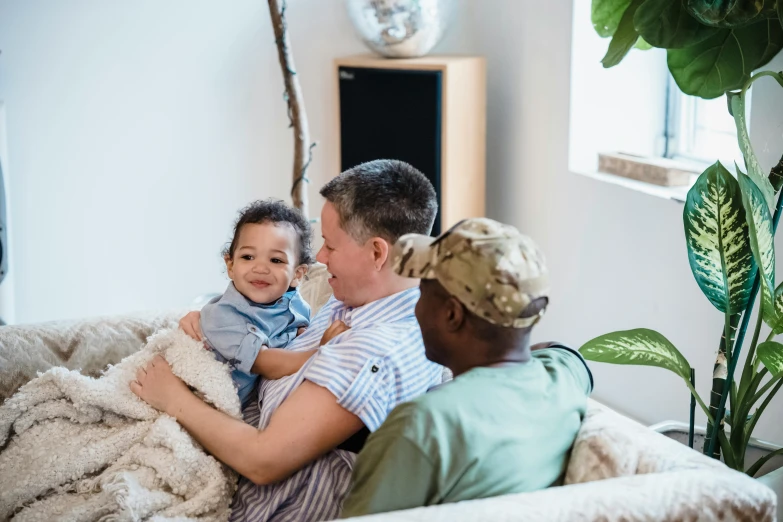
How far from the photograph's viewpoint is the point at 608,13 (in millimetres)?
2104

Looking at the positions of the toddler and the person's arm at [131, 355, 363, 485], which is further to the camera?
the toddler

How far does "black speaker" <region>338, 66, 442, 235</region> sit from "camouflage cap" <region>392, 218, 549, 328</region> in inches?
83.8

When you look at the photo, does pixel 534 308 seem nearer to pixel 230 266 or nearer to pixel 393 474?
pixel 393 474

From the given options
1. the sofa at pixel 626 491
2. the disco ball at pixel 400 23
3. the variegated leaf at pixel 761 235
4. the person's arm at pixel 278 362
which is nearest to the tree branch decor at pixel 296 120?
the disco ball at pixel 400 23

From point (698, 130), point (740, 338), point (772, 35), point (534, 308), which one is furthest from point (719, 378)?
point (698, 130)

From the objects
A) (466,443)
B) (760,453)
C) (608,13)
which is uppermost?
(608,13)

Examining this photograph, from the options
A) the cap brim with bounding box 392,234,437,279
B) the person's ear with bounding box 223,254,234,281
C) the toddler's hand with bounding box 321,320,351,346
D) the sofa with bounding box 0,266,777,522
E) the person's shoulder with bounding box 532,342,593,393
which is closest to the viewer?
the sofa with bounding box 0,266,777,522

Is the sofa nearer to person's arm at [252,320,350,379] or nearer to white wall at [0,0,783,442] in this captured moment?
person's arm at [252,320,350,379]

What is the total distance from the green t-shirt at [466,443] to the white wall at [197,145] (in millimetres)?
1743

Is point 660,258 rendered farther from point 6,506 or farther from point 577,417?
point 6,506

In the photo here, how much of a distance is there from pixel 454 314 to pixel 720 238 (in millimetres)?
731

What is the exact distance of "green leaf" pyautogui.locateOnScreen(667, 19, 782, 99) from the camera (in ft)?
6.33

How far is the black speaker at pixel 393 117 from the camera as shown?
11.1ft

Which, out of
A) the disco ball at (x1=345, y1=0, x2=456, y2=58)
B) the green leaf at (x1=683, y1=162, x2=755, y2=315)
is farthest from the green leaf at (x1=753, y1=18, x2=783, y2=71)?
the disco ball at (x1=345, y1=0, x2=456, y2=58)
